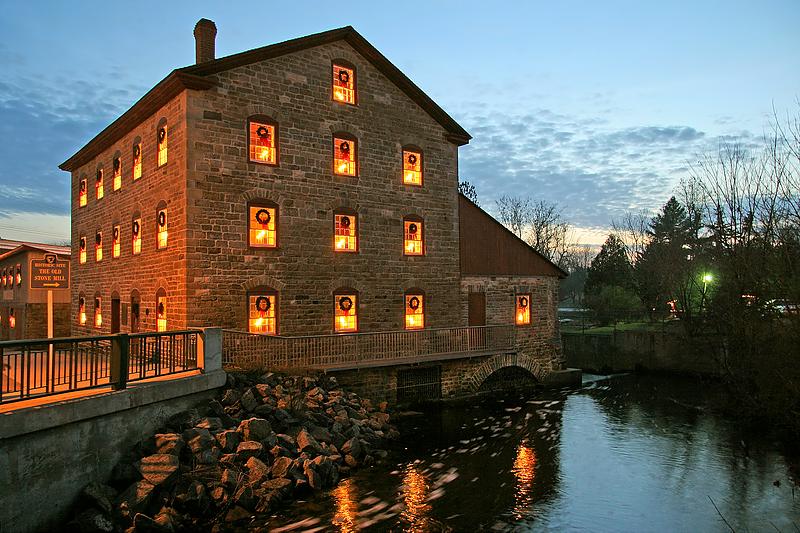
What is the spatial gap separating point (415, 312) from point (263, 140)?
28.2ft

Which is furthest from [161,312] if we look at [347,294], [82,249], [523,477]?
[523,477]

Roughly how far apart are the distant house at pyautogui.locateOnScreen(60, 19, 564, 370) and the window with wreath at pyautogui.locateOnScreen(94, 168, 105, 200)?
117mm

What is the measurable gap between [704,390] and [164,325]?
2251 centimetres

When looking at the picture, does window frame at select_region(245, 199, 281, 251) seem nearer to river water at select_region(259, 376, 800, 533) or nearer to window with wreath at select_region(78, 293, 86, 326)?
river water at select_region(259, 376, 800, 533)

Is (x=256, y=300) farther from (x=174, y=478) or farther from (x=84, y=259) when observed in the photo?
(x=84, y=259)

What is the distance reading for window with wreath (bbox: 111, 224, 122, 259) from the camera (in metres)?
21.2

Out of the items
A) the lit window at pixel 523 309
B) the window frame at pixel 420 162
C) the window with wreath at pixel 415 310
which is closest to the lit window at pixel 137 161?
the window frame at pixel 420 162

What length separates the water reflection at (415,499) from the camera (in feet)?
34.6

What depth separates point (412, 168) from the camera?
2186 cm

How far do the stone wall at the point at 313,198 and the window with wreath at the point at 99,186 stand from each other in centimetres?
918

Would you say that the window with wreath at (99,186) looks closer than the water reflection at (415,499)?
No

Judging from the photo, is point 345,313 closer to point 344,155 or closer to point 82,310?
point 344,155

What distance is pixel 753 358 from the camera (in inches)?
742

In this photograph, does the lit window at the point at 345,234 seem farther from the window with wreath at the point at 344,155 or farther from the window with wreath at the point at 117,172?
the window with wreath at the point at 117,172
